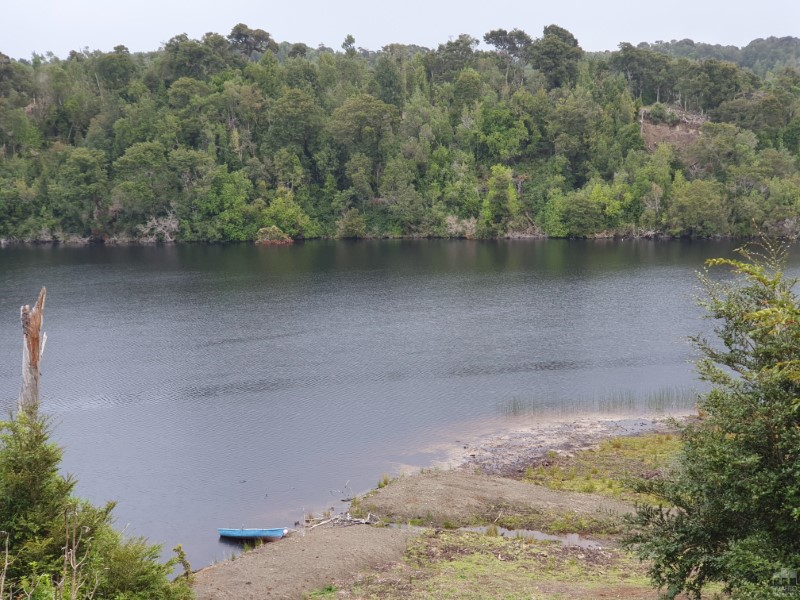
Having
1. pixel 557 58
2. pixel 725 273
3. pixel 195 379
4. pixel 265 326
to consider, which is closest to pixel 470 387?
pixel 195 379

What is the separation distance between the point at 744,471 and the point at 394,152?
108 meters

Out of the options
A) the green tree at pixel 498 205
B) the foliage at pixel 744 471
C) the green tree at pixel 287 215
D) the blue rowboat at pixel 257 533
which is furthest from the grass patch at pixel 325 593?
the green tree at pixel 287 215

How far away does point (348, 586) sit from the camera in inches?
954

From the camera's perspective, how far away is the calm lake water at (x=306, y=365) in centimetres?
3516

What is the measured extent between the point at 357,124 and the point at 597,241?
41593 millimetres

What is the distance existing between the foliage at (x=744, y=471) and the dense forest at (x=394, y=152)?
316ft

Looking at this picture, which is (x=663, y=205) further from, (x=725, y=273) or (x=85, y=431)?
(x=85, y=431)

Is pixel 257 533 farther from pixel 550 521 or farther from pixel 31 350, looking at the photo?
pixel 550 521

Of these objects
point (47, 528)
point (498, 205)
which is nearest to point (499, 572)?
point (47, 528)

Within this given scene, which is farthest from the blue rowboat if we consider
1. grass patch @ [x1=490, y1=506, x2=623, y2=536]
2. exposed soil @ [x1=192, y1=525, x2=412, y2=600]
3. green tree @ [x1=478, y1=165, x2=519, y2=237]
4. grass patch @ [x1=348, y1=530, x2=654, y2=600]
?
green tree @ [x1=478, y1=165, x2=519, y2=237]

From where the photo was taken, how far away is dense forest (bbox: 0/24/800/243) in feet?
368

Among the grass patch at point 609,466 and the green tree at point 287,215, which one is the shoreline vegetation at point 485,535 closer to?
the grass patch at point 609,466

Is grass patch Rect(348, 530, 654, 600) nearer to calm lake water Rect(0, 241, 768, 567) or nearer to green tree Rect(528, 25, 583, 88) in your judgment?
calm lake water Rect(0, 241, 768, 567)

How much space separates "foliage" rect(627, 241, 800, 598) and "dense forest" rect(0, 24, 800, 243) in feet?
316
